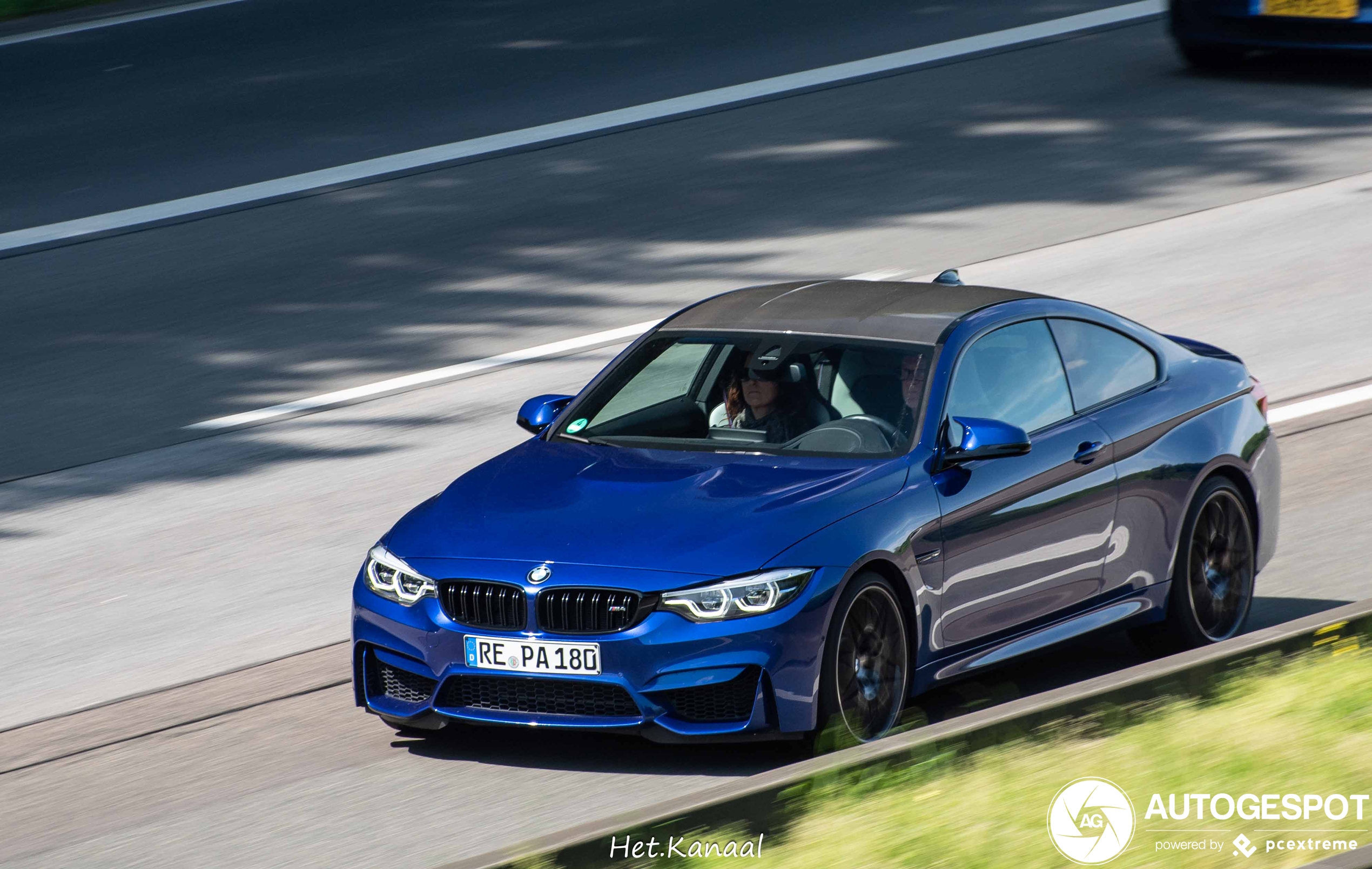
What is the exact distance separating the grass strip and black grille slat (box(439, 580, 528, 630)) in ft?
5.56

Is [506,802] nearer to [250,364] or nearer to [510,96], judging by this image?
[250,364]

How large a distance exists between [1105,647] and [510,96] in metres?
A: 11.5

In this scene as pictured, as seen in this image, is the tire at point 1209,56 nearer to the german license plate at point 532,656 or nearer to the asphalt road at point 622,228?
the asphalt road at point 622,228

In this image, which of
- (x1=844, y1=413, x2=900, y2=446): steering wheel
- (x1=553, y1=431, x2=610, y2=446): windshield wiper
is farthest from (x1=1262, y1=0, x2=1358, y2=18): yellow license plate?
(x1=553, y1=431, x2=610, y2=446): windshield wiper

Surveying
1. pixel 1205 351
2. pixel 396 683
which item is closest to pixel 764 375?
pixel 396 683

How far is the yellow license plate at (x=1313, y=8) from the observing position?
17.2 m

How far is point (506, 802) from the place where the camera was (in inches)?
244

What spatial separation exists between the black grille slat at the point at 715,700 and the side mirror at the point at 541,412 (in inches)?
68.8

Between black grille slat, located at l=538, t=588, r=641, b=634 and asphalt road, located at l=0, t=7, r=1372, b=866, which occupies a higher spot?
black grille slat, located at l=538, t=588, r=641, b=634

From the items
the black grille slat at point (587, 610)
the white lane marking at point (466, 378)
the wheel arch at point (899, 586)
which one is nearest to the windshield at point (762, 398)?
the wheel arch at point (899, 586)

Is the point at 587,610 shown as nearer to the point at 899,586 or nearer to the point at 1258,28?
the point at 899,586

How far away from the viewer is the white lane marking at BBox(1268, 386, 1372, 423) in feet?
36.2

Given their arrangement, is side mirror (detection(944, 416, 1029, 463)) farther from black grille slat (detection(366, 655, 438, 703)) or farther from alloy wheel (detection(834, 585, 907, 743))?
black grille slat (detection(366, 655, 438, 703))

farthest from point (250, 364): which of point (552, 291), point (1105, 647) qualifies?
point (1105, 647)
